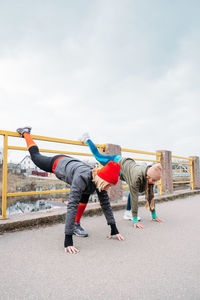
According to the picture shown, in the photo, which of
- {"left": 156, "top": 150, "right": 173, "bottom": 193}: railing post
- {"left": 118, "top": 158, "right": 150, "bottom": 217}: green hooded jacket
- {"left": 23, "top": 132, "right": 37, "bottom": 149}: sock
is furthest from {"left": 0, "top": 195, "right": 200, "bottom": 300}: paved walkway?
{"left": 156, "top": 150, "right": 173, "bottom": 193}: railing post

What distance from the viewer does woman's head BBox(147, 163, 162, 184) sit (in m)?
2.45

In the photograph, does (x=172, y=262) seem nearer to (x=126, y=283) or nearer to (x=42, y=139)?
(x=126, y=283)

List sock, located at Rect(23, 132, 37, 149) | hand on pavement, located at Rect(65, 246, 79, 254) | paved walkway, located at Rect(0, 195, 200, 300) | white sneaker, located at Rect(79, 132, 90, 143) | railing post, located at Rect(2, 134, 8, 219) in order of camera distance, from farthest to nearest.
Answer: white sneaker, located at Rect(79, 132, 90, 143) < sock, located at Rect(23, 132, 37, 149) < railing post, located at Rect(2, 134, 8, 219) < hand on pavement, located at Rect(65, 246, 79, 254) < paved walkway, located at Rect(0, 195, 200, 300)

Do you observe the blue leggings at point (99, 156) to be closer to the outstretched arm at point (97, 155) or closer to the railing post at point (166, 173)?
the outstretched arm at point (97, 155)

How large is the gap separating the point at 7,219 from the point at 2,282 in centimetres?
137

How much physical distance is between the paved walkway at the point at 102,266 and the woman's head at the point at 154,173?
2.09 ft

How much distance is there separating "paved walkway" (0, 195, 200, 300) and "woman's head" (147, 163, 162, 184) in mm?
636

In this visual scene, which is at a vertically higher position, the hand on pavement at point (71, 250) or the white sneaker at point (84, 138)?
the white sneaker at point (84, 138)

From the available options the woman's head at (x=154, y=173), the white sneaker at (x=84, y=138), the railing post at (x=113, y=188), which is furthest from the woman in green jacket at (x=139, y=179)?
the railing post at (x=113, y=188)

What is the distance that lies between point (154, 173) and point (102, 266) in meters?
1.27

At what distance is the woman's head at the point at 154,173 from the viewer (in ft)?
8.05

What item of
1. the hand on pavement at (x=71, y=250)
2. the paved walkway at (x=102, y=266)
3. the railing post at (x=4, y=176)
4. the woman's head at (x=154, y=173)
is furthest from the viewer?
the railing post at (x=4, y=176)

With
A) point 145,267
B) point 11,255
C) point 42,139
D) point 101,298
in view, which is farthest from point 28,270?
point 42,139

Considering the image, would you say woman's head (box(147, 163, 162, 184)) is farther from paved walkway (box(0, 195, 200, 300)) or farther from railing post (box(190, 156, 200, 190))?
railing post (box(190, 156, 200, 190))
